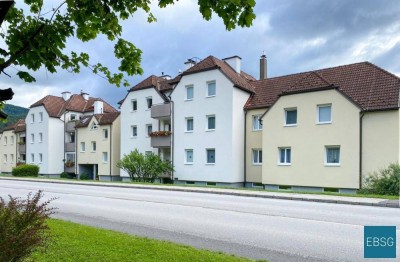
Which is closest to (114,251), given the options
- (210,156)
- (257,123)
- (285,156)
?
(285,156)

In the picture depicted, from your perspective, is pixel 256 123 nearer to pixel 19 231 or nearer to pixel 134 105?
pixel 134 105

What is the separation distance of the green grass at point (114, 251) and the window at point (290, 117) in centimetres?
1819

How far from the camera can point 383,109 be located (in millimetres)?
20031

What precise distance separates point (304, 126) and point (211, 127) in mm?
7986

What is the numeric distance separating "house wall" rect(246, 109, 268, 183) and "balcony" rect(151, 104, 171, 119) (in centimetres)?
740

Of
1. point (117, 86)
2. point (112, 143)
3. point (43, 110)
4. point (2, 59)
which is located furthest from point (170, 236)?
point (43, 110)

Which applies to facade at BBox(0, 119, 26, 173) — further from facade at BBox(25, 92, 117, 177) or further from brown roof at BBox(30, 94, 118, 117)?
brown roof at BBox(30, 94, 118, 117)

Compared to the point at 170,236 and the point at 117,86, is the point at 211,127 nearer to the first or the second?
the point at 170,236

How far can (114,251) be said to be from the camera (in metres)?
5.88

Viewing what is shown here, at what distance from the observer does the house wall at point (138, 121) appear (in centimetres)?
3372

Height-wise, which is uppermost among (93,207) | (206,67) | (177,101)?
(206,67)

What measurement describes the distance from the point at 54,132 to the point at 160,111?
821 inches

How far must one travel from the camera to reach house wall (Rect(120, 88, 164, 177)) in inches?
1328

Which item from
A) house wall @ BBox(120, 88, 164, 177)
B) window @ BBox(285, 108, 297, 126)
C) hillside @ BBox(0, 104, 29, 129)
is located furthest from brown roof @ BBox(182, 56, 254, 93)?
hillside @ BBox(0, 104, 29, 129)
